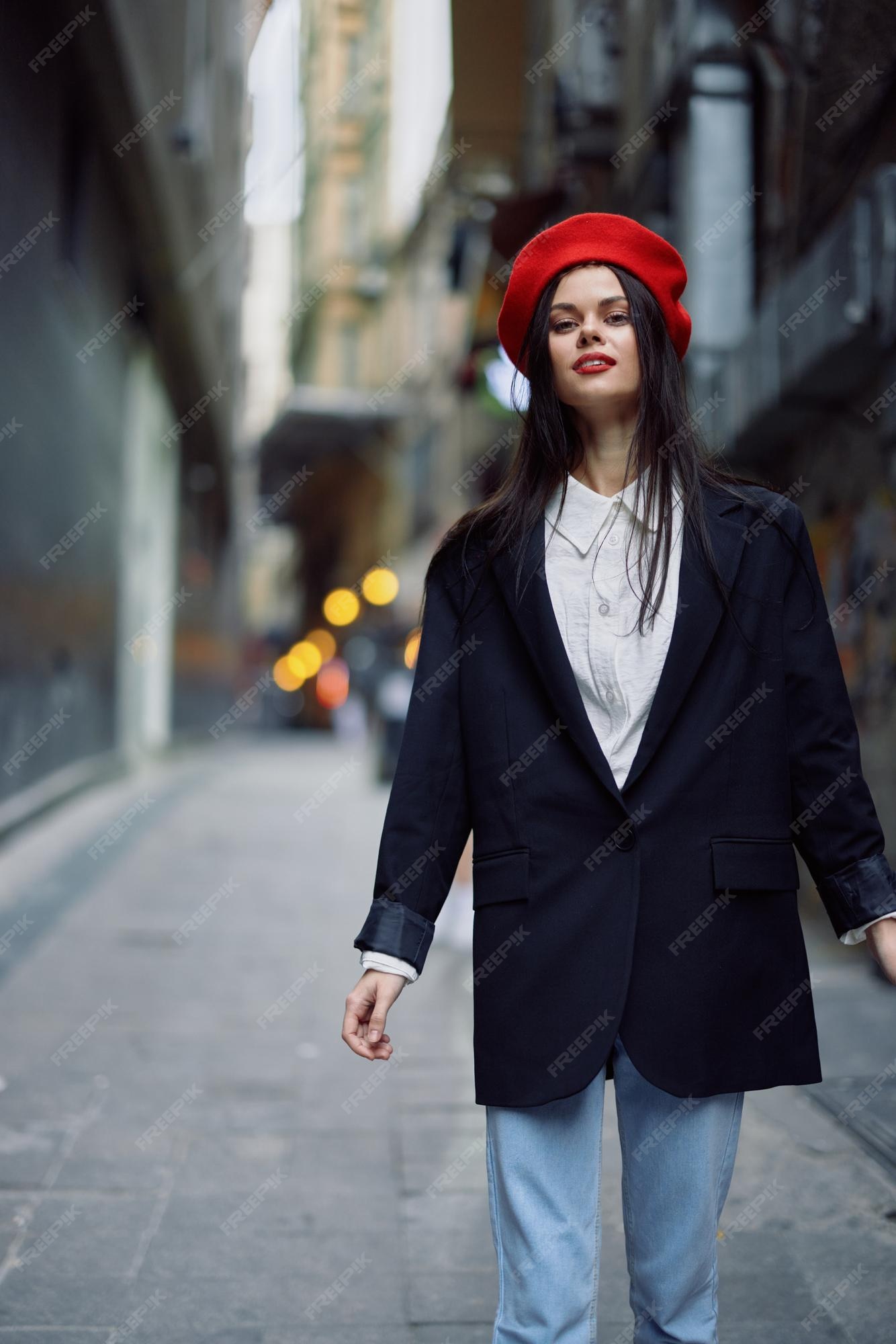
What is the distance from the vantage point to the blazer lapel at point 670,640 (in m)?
1.86

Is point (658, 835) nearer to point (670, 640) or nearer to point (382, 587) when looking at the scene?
point (670, 640)

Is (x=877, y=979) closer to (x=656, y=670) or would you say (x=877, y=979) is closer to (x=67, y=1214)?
(x=67, y=1214)

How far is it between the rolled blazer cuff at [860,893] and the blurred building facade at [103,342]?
6618 mm

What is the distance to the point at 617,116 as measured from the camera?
11867 mm

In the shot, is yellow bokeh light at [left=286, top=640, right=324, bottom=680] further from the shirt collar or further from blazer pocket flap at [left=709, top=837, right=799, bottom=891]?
blazer pocket flap at [left=709, top=837, right=799, bottom=891]

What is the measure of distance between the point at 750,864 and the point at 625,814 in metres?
0.19

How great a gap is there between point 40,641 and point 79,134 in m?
3.97

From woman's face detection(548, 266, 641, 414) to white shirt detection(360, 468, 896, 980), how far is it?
140 millimetres

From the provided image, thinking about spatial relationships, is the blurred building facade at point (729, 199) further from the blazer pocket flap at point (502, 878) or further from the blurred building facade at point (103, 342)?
the blurred building facade at point (103, 342)

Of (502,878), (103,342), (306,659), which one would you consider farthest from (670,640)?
(306,659)

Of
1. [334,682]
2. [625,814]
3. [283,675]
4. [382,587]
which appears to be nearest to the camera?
[625,814]

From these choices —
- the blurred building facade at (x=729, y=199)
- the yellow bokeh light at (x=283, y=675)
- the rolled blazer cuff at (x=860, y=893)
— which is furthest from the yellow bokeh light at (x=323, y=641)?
the rolled blazer cuff at (x=860, y=893)

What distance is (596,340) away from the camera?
6.40ft

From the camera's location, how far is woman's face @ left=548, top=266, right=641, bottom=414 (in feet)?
6.40
